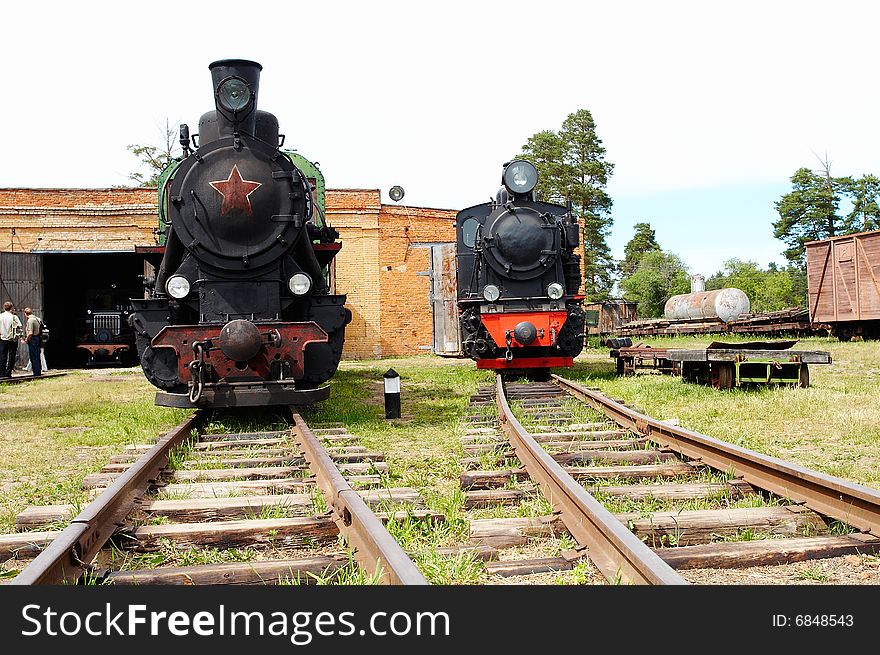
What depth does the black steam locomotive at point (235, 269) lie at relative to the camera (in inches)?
272

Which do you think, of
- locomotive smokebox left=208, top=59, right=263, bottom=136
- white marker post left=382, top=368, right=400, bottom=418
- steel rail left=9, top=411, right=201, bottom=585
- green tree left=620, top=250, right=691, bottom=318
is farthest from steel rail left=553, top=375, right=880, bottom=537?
green tree left=620, top=250, right=691, bottom=318

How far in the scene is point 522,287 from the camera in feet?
38.8

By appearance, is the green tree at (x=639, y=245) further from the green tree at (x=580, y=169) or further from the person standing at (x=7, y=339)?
the person standing at (x=7, y=339)

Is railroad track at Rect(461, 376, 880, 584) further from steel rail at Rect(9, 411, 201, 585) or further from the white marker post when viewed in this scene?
the white marker post

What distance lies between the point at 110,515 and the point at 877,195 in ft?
177

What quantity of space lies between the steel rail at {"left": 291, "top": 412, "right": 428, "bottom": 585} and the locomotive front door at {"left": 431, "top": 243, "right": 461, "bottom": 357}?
49.5 ft

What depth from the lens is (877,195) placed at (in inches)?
1925

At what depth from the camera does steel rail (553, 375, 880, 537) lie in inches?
131

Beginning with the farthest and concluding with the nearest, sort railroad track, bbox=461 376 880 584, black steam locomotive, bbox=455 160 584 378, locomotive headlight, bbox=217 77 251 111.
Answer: black steam locomotive, bbox=455 160 584 378 < locomotive headlight, bbox=217 77 251 111 < railroad track, bbox=461 376 880 584

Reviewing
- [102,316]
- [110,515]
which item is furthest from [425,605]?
[102,316]

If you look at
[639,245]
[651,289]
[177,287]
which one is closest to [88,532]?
[177,287]

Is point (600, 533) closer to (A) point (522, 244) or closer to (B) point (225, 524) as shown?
(B) point (225, 524)

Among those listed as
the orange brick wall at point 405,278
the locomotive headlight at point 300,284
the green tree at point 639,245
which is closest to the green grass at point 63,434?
the locomotive headlight at point 300,284

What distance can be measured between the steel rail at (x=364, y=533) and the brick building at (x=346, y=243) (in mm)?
16076
